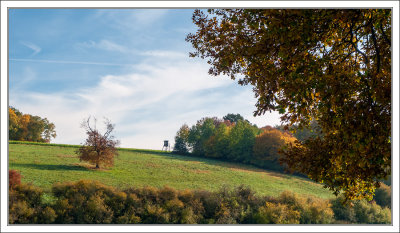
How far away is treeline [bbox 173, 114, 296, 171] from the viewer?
11.5 m

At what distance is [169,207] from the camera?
8562 millimetres

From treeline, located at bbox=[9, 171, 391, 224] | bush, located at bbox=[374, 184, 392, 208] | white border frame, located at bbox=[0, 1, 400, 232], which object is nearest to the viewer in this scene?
white border frame, located at bbox=[0, 1, 400, 232]

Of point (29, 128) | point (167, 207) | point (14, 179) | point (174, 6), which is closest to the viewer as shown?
point (174, 6)

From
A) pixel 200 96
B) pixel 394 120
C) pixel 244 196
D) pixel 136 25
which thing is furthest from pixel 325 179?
pixel 136 25

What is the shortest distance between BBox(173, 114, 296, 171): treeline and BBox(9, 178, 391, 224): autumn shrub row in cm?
249

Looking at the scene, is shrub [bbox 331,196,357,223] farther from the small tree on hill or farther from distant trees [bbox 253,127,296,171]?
the small tree on hill

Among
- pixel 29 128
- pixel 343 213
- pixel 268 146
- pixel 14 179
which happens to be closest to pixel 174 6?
pixel 29 128

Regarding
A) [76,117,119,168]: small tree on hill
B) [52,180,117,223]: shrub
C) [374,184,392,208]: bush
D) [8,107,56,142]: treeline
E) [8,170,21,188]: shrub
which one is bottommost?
[374,184,392,208]: bush

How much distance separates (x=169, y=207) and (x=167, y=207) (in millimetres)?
58

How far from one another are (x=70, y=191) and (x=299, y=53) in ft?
22.8

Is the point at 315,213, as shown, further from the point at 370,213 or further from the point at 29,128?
the point at 29,128

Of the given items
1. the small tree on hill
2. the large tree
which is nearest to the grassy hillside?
the small tree on hill

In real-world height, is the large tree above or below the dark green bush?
above

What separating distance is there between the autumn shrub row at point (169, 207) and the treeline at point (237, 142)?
2.49 m
